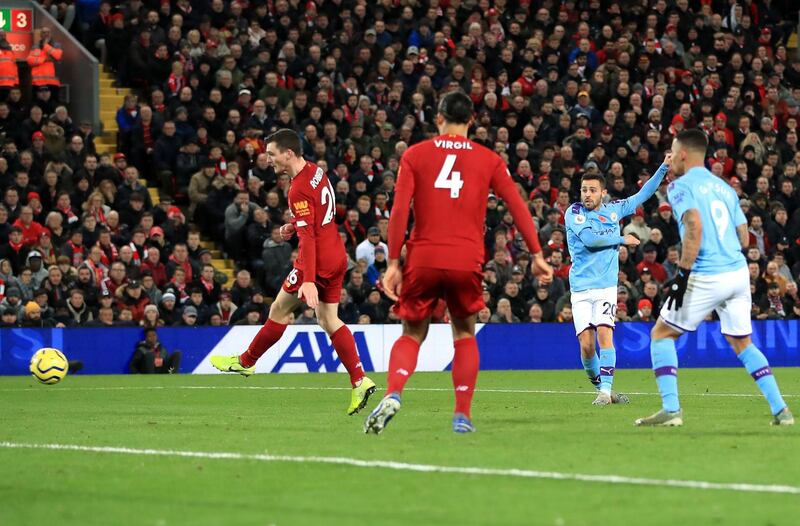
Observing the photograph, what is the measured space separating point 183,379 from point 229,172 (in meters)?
5.90

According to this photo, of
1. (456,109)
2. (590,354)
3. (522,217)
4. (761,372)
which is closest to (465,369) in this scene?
(522,217)

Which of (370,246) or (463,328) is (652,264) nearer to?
(370,246)

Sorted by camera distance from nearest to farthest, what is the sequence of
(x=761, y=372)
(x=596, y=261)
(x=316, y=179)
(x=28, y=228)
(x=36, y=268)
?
1. (x=761, y=372)
2. (x=316, y=179)
3. (x=596, y=261)
4. (x=36, y=268)
5. (x=28, y=228)

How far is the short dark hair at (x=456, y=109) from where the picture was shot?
11000 mm

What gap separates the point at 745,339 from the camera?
11852 millimetres

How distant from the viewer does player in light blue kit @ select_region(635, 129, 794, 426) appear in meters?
11.5

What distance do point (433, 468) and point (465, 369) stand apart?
2.13 meters

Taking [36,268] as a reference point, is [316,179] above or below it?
above

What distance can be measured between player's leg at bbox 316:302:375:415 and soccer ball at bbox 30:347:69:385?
16.0 ft

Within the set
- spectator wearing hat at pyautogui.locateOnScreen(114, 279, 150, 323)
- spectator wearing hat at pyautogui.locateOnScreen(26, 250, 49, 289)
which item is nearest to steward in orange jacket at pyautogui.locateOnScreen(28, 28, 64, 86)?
spectator wearing hat at pyautogui.locateOnScreen(26, 250, 49, 289)

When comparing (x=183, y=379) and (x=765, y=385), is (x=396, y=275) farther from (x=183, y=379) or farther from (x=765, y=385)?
(x=183, y=379)

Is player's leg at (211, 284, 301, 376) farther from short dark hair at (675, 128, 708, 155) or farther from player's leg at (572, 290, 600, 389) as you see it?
short dark hair at (675, 128, 708, 155)

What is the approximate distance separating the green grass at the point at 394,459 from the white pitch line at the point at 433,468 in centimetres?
15

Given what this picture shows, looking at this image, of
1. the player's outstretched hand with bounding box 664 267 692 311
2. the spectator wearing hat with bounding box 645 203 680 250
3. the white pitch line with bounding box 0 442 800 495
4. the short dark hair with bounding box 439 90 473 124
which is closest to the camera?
the white pitch line with bounding box 0 442 800 495
